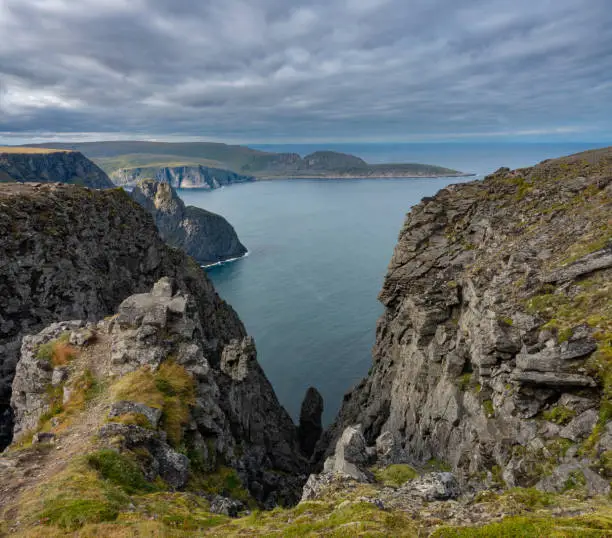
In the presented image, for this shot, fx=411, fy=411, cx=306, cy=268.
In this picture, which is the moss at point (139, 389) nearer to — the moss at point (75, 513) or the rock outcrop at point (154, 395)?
the rock outcrop at point (154, 395)

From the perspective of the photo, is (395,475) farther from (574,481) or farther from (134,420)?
(134,420)

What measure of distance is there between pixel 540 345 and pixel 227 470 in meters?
24.0

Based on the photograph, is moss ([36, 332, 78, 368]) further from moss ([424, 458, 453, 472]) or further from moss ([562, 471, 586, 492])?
moss ([562, 471, 586, 492])

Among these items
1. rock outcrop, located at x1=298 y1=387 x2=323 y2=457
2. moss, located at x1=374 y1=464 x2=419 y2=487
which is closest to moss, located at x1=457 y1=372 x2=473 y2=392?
moss, located at x1=374 y1=464 x2=419 y2=487

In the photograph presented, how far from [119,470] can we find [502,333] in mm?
26610

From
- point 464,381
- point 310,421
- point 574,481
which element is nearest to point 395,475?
point 574,481

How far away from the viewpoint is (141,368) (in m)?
34.0

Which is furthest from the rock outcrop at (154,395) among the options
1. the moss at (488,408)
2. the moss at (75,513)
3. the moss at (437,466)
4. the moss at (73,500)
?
the moss at (488,408)

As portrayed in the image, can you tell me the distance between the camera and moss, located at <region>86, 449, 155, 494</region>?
22000 millimetres

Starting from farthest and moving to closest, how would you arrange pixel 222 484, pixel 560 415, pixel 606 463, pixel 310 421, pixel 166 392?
1. pixel 310 421
2. pixel 166 392
3. pixel 222 484
4. pixel 560 415
5. pixel 606 463

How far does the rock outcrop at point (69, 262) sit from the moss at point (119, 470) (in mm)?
31684

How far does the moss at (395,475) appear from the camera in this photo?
2386 centimetres

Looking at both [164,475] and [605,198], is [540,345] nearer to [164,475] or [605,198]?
[605,198]

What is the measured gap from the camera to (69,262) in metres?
59.0
